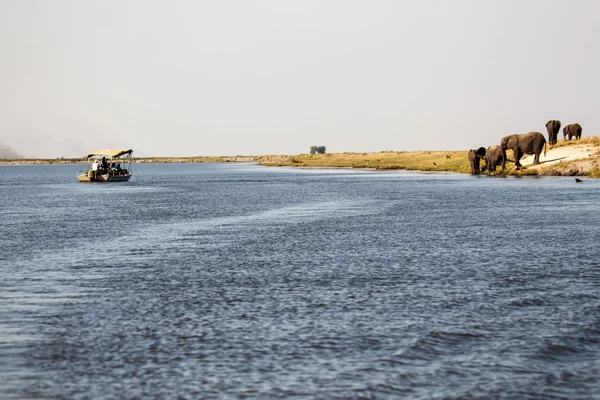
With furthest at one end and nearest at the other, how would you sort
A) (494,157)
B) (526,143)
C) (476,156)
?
(476,156)
(494,157)
(526,143)

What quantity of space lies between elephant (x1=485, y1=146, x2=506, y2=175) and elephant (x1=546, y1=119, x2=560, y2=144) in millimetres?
11615

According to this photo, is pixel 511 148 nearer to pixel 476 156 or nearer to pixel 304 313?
Answer: pixel 476 156

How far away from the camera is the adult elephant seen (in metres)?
97.1

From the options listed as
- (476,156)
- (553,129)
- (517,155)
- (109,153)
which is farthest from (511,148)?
(109,153)

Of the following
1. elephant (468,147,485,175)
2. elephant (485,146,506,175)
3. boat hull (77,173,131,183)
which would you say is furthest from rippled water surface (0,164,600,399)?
elephant (468,147,485,175)

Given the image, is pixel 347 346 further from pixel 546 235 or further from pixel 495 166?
pixel 495 166

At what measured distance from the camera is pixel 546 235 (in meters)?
31.7

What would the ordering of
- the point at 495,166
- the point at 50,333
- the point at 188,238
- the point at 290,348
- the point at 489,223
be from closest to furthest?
the point at 290,348 → the point at 50,333 → the point at 188,238 → the point at 489,223 → the point at 495,166

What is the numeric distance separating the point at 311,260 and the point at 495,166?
8137 centimetres

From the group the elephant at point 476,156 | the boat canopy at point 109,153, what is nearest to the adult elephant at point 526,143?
the elephant at point 476,156

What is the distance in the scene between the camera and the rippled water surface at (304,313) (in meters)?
11.8

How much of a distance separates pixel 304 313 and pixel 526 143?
86.7m

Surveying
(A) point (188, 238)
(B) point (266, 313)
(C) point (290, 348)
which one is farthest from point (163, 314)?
(A) point (188, 238)

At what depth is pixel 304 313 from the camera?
1642 centimetres
